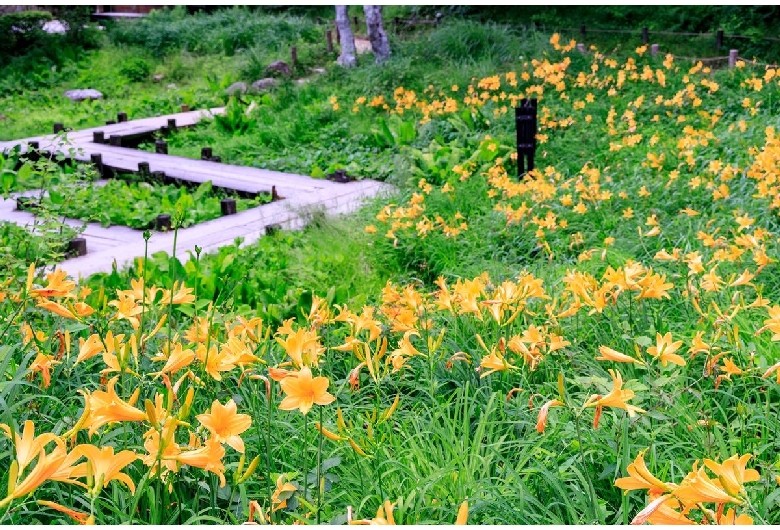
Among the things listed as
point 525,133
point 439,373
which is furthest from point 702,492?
point 525,133

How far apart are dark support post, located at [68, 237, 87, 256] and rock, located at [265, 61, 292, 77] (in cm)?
854

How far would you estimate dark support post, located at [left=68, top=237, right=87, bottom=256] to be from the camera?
228 inches

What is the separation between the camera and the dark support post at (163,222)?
6.48 meters

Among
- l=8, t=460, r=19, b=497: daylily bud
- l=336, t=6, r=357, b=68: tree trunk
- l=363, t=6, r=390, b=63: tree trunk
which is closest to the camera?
l=8, t=460, r=19, b=497: daylily bud

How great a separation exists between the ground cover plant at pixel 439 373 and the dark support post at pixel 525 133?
779mm

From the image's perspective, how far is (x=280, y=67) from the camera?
14109 millimetres

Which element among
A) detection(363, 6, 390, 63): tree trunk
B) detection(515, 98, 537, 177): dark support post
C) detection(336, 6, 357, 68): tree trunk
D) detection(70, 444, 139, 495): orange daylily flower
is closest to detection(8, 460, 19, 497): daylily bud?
detection(70, 444, 139, 495): orange daylily flower

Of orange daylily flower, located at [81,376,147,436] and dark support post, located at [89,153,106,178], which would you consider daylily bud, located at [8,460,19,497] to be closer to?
orange daylily flower, located at [81,376,147,436]

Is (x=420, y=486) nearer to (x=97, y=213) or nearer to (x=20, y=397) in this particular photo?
(x=20, y=397)

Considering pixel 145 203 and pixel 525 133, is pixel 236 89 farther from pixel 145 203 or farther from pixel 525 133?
pixel 525 133

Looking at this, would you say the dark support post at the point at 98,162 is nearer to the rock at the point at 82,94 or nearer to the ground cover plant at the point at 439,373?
the ground cover plant at the point at 439,373

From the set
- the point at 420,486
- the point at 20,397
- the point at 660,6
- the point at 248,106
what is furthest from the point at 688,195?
the point at 660,6

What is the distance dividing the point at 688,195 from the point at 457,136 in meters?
3.81

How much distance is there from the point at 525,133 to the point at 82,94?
10.0 m
